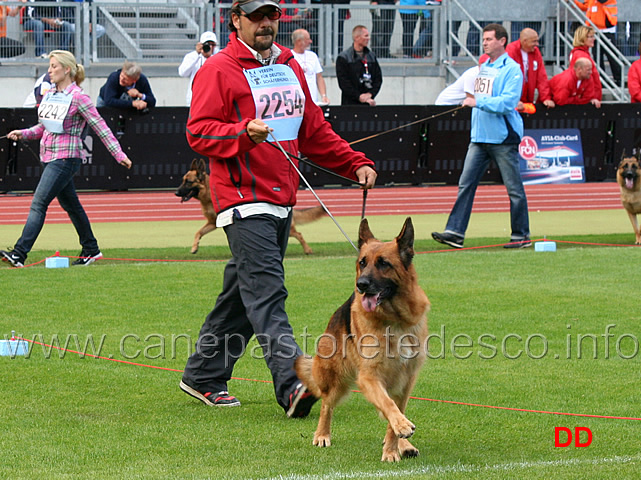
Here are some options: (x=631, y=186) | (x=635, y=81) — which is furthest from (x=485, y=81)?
(x=635, y=81)

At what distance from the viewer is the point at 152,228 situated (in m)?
16.0

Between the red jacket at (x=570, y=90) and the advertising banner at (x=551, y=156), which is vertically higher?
the red jacket at (x=570, y=90)

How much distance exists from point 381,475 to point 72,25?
61.3ft

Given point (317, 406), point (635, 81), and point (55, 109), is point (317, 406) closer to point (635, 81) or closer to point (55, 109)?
point (55, 109)

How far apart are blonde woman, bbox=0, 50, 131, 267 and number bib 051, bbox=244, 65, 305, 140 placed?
5394 mm

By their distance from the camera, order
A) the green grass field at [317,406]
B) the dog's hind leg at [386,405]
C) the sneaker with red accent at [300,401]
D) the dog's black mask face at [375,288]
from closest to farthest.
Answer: the dog's hind leg at [386,405]
the green grass field at [317,406]
the dog's black mask face at [375,288]
the sneaker with red accent at [300,401]

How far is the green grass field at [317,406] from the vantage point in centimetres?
481

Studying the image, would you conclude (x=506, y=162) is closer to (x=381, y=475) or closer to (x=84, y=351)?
(x=84, y=351)

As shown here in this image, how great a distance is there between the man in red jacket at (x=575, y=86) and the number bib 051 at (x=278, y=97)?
14925 mm

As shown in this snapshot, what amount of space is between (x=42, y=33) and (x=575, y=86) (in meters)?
10.9

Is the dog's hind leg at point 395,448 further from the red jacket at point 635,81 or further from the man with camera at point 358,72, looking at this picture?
the red jacket at point 635,81

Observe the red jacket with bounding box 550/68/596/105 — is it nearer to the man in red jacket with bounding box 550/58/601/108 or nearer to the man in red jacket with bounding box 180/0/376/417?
the man in red jacket with bounding box 550/58/601/108

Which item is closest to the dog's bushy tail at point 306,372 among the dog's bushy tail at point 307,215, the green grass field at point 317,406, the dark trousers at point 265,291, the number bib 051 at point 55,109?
the dark trousers at point 265,291

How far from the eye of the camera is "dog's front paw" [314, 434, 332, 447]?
5.16 metres
